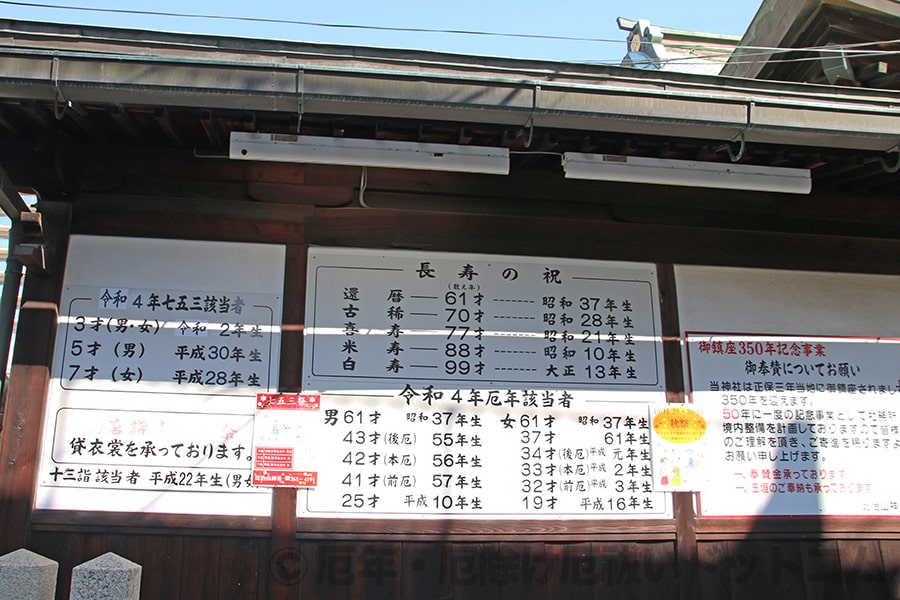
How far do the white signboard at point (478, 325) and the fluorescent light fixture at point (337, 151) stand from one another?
0.93m

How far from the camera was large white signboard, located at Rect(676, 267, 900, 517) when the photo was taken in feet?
18.6

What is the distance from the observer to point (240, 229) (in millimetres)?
5641

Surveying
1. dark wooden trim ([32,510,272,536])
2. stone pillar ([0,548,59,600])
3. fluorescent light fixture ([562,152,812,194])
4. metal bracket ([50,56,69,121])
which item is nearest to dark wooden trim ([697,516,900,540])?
fluorescent light fixture ([562,152,812,194])

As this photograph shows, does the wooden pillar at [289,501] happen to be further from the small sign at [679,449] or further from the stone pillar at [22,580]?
the small sign at [679,449]

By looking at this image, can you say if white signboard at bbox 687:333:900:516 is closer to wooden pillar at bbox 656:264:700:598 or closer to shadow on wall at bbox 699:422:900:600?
shadow on wall at bbox 699:422:900:600

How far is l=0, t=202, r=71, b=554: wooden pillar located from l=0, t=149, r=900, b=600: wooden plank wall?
44 mm

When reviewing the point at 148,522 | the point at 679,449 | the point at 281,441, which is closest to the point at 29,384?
the point at 148,522

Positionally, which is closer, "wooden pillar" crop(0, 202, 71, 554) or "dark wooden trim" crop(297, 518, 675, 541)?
"wooden pillar" crop(0, 202, 71, 554)

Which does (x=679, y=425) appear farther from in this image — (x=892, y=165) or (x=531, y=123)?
(x=531, y=123)

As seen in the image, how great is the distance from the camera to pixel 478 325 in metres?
5.71

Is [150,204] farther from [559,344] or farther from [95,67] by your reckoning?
[559,344]

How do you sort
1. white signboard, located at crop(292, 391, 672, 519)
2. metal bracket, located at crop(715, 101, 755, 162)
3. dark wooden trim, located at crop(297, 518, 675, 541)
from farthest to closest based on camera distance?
white signboard, located at crop(292, 391, 672, 519) → dark wooden trim, located at crop(297, 518, 675, 541) → metal bracket, located at crop(715, 101, 755, 162)

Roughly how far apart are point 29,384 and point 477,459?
3.27 meters

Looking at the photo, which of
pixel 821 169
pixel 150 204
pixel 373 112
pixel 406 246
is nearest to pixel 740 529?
pixel 821 169
